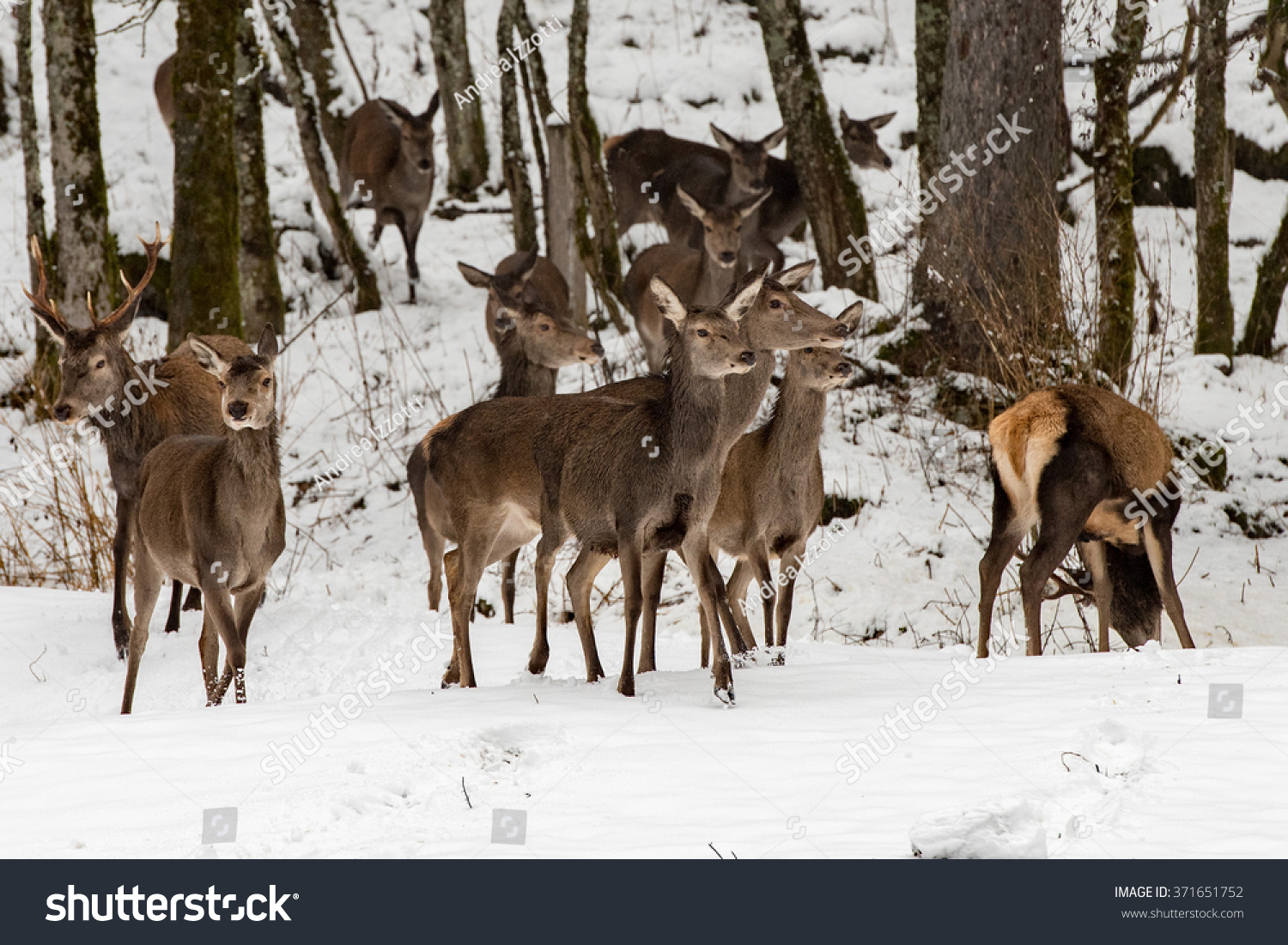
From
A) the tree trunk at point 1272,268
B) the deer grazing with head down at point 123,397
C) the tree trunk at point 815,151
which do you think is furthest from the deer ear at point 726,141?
the deer grazing with head down at point 123,397

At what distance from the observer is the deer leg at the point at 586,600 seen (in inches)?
231

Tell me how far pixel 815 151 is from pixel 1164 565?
6.66 m

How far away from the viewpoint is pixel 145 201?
53.5 feet

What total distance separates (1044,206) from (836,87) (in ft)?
35.2

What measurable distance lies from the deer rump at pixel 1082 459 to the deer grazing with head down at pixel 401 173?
348 inches

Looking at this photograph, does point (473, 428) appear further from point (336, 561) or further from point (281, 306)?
point (281, 306)

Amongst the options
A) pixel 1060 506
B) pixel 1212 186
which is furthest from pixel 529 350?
pixel 1212 186

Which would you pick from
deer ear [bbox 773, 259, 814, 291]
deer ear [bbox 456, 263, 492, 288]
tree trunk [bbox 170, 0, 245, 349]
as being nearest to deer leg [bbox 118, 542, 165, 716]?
deer ear [bbox 773, 259, 814, 291]

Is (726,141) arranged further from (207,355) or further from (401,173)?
(207,355)

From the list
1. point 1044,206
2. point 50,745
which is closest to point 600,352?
point 1044,206

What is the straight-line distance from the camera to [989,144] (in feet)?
34.8

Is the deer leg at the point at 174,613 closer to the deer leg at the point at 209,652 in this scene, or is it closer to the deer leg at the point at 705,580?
the deer leg at the point at 209,652

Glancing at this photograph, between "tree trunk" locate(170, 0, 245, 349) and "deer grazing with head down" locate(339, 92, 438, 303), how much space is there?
3.93m

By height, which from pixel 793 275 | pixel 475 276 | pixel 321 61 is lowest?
pixel 793 275
